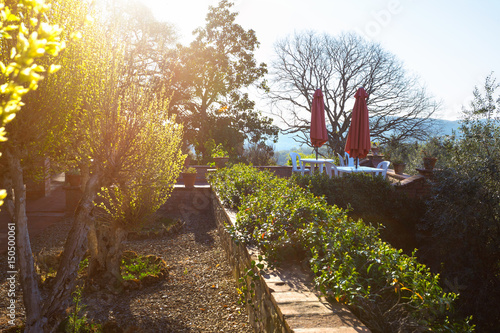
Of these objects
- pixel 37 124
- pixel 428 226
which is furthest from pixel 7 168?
pixel 428 226

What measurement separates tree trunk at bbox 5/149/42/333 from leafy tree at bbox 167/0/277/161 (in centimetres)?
1532

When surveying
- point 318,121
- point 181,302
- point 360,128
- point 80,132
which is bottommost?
point 181,302

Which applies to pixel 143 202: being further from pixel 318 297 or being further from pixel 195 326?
pixel 318 297

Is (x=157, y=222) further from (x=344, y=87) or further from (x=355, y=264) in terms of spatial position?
(x=344, y=87)

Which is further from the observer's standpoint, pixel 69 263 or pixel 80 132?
pixel 80 132

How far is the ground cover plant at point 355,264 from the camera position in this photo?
Answer: 2.11 meters

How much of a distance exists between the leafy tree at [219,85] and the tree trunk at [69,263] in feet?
49.2

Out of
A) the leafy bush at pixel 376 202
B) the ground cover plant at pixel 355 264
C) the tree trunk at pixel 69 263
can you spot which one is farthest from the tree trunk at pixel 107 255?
the leafy bush at pixel 376 202

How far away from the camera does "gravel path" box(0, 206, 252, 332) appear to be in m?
3.59

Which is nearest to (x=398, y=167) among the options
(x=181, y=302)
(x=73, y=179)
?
(x=181, y=302)

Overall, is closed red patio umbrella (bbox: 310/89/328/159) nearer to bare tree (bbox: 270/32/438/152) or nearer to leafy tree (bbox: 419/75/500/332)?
leafy tree (bbox: 419/75/500/332)

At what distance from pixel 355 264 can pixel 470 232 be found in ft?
14.9

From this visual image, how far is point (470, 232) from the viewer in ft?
19.7

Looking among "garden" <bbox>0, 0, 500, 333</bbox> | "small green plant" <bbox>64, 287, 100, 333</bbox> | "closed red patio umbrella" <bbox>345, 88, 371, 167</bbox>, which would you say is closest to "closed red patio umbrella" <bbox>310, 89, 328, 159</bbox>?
"closed red patio umbrella" <bbox>345, 88, 371, 167</bbox>
